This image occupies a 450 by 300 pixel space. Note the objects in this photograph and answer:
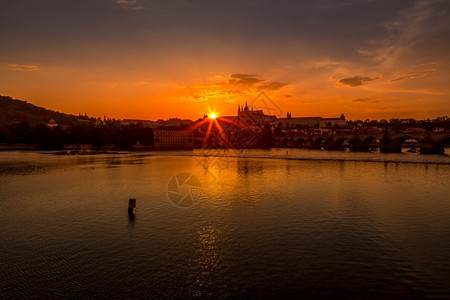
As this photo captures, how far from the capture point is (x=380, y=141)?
448 ft

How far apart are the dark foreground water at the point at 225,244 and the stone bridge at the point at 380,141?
9520cm

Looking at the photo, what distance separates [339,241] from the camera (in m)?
20.0

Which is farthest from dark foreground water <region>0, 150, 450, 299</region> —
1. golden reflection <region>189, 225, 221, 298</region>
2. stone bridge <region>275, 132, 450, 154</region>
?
stone bridge <region>275, 132, 450, 154</region>

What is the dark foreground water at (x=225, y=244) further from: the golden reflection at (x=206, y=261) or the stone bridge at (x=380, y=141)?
the stone bridge at (x=380, y=141)

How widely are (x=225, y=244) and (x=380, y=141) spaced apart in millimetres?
135582

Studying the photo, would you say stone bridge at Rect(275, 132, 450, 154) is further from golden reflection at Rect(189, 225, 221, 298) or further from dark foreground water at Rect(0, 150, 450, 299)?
golden reflection at Rect(189, 225, 221, 298)

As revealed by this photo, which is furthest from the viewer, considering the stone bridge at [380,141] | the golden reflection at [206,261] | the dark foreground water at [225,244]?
the stone bridge at [380,141]

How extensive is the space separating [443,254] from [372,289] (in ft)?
23.1

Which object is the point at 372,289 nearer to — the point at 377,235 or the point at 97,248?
the point at 377,235

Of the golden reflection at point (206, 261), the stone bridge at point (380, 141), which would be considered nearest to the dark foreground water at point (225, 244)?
the golden reflection at point (206, 261)

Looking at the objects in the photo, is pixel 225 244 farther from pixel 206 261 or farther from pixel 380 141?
pixel 380 141

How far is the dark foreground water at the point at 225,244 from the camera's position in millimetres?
14242

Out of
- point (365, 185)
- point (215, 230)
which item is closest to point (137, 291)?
point (215, 230)


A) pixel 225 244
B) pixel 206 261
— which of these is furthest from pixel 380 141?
pixel 206 261
